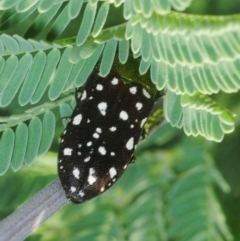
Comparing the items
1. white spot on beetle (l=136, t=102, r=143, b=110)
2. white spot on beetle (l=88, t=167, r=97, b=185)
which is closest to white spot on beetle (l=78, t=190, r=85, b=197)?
white spot on beetle (l=88, t=167, r=97, b=185)

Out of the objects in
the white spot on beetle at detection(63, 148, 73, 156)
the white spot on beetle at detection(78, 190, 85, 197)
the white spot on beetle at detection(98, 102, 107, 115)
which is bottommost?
the white spot on beetle at detection(78, 190, 85, 197)

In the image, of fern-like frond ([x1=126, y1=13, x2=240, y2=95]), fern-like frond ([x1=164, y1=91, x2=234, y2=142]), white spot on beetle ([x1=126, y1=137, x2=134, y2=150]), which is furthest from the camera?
white spot on beetle ([x1=126, y1=137, x2=134, y2=150])

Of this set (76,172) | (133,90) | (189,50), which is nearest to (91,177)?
(76,172)

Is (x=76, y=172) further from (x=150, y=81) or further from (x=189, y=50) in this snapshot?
(x=189, y=50)

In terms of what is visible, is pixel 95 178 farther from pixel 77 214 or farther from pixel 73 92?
pixel 77 214

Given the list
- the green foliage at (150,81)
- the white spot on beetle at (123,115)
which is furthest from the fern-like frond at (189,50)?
the white spot on beetle at (123,115)

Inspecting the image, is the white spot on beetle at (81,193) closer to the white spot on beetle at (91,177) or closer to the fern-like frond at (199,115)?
the white spot on beetle at (91,177)

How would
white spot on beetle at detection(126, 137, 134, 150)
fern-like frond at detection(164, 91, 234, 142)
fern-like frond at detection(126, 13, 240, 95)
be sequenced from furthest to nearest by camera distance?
white spot on beetle at detection(126, 137, 134, 150)
fern-like frond at detection(164, 91, 234, 142)
fern-like frond at detection(126, 13, 240, 95)

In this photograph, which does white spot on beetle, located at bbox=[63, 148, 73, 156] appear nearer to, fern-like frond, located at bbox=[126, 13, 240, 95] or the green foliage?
the green foliage
